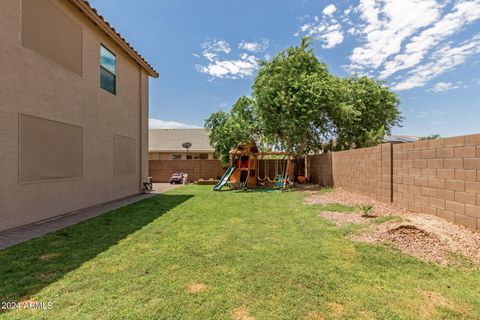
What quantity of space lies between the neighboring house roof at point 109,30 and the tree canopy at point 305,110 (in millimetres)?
7013

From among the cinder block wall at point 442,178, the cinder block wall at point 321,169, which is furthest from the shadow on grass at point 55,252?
the cinder block wall at point 321,169

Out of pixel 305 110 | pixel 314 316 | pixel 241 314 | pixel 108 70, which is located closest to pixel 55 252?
pixel 241 314

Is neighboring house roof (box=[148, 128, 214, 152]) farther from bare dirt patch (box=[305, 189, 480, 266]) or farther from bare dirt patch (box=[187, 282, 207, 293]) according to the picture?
bare dirt patch (box=[187, 282, 207, 293])

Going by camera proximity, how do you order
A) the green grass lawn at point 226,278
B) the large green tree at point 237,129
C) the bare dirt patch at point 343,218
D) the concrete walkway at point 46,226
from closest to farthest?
the green grass lawn at point 226,278 < the concrete walkway at point 46,226 < the bare dirt patch at point 343,218 < the large green tree at point 237,129

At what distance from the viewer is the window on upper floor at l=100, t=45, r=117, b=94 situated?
8867 millimetres

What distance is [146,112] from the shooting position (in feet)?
41.1

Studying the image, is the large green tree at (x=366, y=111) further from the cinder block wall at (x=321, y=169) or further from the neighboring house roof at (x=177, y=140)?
→ the neighboring house roof at (x=177, y=140)

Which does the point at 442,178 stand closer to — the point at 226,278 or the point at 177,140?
the point at 226,278

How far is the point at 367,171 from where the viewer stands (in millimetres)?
9070

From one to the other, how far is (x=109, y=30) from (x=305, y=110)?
32.6ft

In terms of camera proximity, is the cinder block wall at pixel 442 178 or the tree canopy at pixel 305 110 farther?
the tree canopy at pixel 305 110

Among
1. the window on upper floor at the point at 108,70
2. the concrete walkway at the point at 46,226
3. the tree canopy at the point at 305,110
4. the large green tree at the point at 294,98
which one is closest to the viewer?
the concrete walkway at the point at 46,226

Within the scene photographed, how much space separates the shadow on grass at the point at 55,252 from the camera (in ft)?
9.66

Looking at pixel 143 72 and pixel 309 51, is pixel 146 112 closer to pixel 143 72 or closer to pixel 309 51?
pixel 143 72
